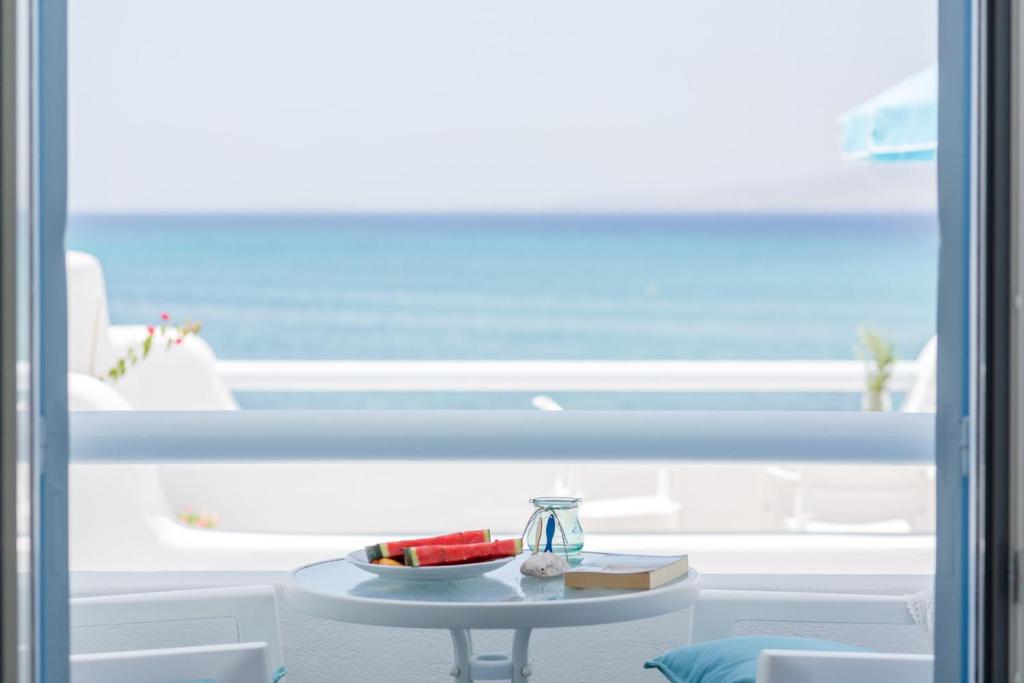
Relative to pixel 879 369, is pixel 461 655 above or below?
below

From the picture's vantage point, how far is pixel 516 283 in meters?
24.2

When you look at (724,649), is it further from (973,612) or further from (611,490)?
(611,490)

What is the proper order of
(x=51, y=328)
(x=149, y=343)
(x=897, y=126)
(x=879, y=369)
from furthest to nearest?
(x=879, y=369) < (x=897, y=126) < (x=149, y=343) < (x=51, y=328)

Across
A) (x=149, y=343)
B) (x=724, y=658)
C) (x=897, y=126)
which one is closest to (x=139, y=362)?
(x=149, y=343)

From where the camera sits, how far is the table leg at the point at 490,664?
2242 millimetres

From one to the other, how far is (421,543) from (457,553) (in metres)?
0.11

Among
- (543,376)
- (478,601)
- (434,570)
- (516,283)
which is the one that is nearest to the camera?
(478,601)

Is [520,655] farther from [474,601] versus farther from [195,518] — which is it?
[195,518]

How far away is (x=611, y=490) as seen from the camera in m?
6.57

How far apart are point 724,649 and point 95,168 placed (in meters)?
23.1

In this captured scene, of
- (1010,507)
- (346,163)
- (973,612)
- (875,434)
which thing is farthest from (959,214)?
(346,163)

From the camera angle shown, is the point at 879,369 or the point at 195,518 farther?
the point at 879,369

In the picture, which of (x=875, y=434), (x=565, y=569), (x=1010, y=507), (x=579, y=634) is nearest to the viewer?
(x=1010, y=507)

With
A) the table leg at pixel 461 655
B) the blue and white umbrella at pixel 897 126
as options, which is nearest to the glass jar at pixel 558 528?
the table leg at pixel 461 655
